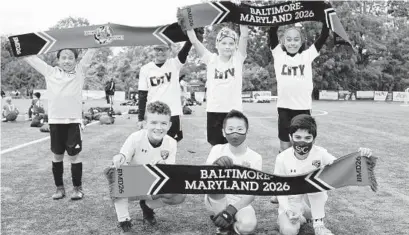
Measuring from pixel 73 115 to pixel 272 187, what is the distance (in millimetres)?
2921

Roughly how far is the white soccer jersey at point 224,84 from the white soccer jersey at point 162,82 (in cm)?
60

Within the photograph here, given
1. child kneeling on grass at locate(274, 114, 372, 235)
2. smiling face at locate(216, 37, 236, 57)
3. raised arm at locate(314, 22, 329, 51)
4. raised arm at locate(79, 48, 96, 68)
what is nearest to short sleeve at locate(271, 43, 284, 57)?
raised arm at locate(314, 22, 329, 51)

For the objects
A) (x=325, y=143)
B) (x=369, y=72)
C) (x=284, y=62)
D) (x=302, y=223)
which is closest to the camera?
(x=302, y=223)

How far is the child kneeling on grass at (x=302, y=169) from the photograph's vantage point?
391 centimetres

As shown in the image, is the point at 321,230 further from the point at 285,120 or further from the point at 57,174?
the point at 57,174

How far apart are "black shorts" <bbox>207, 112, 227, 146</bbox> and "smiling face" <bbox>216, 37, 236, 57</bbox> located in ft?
2.51

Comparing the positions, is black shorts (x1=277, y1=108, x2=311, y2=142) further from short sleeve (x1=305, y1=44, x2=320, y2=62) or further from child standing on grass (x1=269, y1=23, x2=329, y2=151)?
short sleeve (x1=305, y1=44, x2=320, y2=62)

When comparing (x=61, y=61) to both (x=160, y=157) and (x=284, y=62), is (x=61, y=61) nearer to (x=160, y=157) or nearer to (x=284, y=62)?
(x=160, y=157)

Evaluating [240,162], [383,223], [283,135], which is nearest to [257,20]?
[283,135]

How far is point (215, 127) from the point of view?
5332mm

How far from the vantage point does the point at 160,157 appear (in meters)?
4.43

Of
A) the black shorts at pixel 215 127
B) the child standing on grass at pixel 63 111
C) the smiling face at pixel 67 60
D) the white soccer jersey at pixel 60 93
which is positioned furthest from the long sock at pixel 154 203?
the smiling face at pixel 67 60

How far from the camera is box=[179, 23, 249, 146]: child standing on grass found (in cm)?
521

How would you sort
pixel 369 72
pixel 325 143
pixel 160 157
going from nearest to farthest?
pixel 160 157 → pixel 325 143 → pixel 369 72
